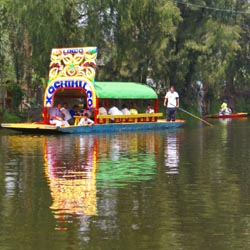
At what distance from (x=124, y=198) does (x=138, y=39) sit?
31.7 m

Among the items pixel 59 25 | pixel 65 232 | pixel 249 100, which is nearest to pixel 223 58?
pixel 249 100

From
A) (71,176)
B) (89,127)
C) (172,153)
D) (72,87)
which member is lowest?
(71,176)

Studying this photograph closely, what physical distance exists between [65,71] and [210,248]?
2214 centimetres

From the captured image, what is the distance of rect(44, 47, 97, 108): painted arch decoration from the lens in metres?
28.6

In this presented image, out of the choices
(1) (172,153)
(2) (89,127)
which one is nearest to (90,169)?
(1) (172,153)

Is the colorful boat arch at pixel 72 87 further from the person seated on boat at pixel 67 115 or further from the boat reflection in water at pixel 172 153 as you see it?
the boat reflection in water at pixel 172 153

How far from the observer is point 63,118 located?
29719mm

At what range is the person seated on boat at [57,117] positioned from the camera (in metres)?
28.2

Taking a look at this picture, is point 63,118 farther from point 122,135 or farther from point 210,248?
point 210,248

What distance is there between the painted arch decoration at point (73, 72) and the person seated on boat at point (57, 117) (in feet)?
0.99

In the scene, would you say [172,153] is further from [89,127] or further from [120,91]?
[120,91]

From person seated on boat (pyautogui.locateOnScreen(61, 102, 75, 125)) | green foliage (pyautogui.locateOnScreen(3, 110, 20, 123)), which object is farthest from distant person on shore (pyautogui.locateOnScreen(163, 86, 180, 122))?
green foliage (pyautogui.locateOnScreen(3, 110, 20, 123))

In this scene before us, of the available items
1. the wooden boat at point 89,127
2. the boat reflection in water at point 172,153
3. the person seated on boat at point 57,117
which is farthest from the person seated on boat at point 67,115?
the boat reflection in water at point 172,153

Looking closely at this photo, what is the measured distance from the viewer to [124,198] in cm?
1095
